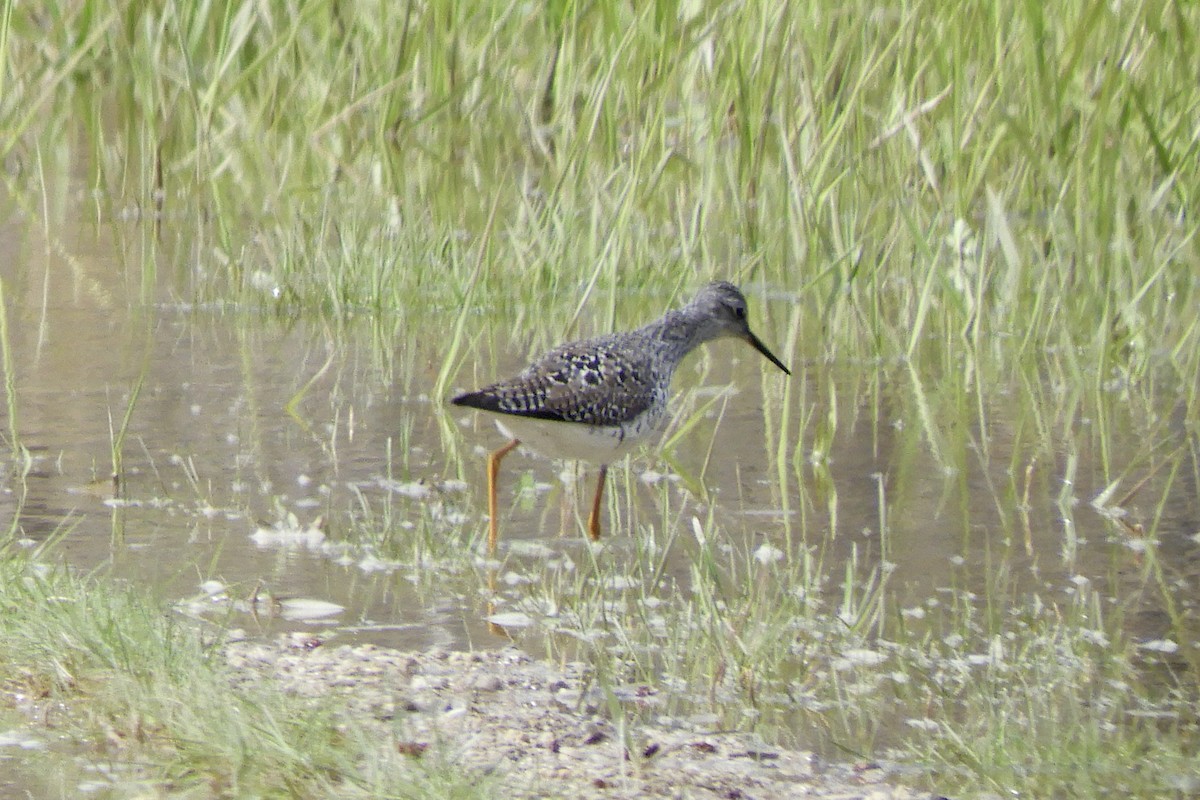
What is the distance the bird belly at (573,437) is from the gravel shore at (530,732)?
119 cm

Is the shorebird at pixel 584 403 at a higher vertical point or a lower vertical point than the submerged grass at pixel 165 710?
higher

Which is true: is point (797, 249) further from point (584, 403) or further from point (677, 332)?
point (584, 403)

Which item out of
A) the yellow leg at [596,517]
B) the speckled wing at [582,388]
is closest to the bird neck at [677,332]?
the speckled wing at [582,388]

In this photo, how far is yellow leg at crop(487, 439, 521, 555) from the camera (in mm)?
4573

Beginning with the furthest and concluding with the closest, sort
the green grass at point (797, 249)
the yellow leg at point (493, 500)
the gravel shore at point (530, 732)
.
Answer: the yellow leg at point (493, 500)
the green grass at point (797, 249)
the gravel shore at point (530, 732)

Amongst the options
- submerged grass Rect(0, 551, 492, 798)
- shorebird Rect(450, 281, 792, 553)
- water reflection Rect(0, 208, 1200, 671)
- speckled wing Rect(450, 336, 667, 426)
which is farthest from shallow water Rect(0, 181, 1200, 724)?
submerged grass Rect(0, 551, 492, 798)

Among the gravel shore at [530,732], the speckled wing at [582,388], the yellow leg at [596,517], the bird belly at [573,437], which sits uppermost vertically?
the speckled wing at [582,388]

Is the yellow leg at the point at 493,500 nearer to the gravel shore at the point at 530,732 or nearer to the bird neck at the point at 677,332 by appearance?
the bird neck at the point at 677,332

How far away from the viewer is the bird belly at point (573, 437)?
4867mm

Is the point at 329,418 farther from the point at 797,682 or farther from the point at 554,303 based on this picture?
the point at 797,682

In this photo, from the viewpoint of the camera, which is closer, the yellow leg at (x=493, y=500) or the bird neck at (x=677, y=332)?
the yellow leg at (x=493, y=500)

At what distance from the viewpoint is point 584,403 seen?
4.86 meters

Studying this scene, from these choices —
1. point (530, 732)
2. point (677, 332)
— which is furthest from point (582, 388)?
point (530, 732)

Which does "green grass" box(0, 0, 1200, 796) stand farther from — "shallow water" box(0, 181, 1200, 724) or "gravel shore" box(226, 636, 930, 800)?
"gravel shore" box(226, 636, 930, 800)
